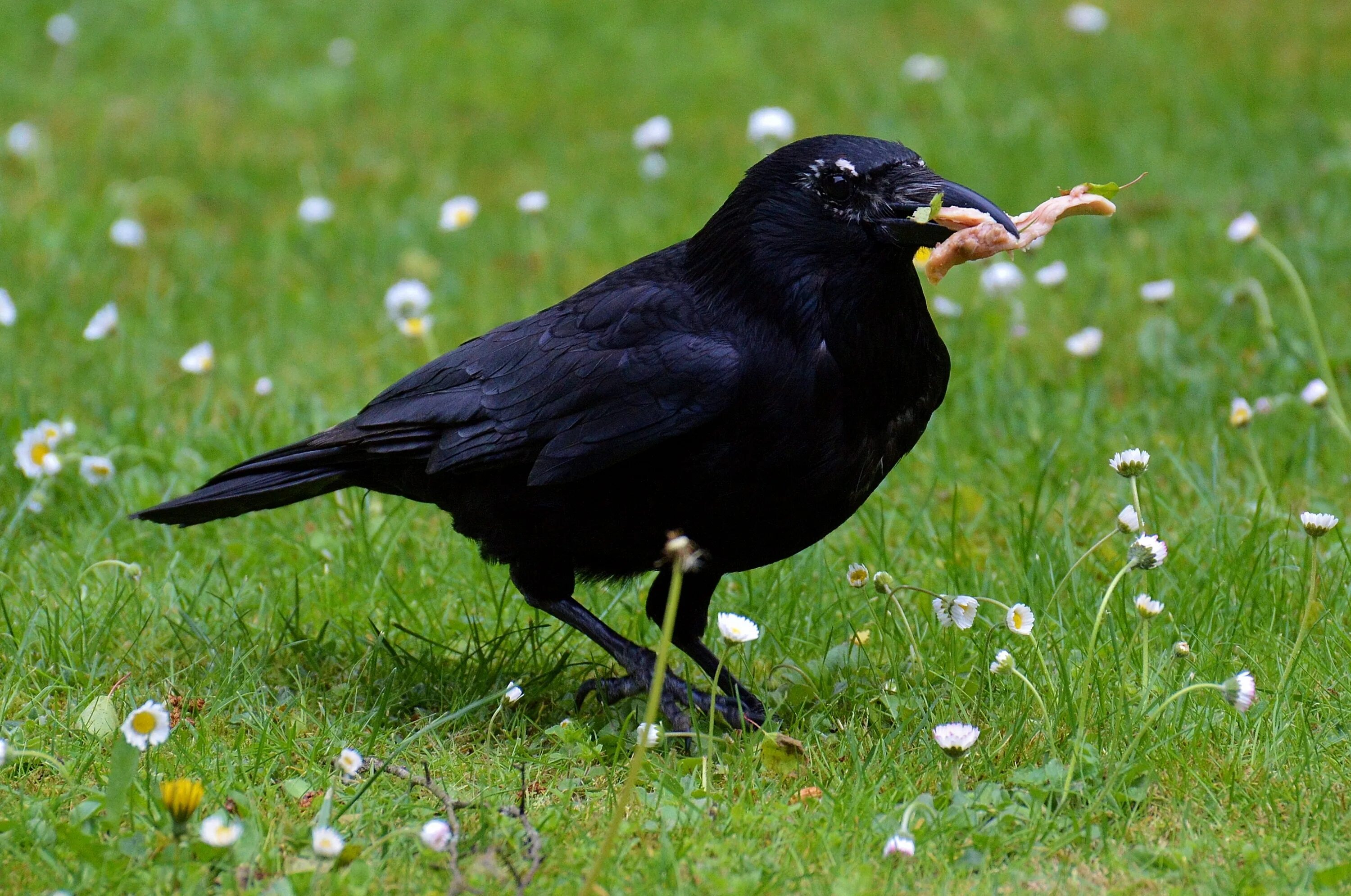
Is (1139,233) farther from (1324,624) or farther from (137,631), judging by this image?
(137,631)

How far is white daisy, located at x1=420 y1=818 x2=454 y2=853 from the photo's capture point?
253 cm

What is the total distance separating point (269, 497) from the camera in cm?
356

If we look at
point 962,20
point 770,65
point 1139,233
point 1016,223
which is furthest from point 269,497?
point 962,20

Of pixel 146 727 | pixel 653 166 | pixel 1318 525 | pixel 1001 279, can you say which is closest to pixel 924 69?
pixel 653 166

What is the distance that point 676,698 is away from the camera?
3.35 metres

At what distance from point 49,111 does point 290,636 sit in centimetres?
542

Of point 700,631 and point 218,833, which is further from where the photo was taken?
point 700,631

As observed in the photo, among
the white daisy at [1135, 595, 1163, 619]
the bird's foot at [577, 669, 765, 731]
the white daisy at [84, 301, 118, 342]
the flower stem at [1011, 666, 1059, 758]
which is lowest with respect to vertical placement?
the bird's foot at [577, 669, 765, 731]

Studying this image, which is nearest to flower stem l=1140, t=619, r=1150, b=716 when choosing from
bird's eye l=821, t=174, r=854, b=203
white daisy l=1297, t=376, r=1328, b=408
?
bird's eye l=821, t=174, r=854, b=203

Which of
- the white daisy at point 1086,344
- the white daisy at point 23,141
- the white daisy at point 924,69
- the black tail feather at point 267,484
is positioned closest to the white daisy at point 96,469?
the black tail feather at point 267,484

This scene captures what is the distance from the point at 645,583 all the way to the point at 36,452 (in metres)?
1.68

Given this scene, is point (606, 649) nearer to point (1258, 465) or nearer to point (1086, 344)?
point (1258, 465)

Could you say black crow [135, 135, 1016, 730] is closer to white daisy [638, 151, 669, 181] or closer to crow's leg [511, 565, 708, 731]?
crow's leg [511, 565, 708, 731]

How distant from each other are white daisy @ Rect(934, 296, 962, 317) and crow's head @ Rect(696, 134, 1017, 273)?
76.6 inches
